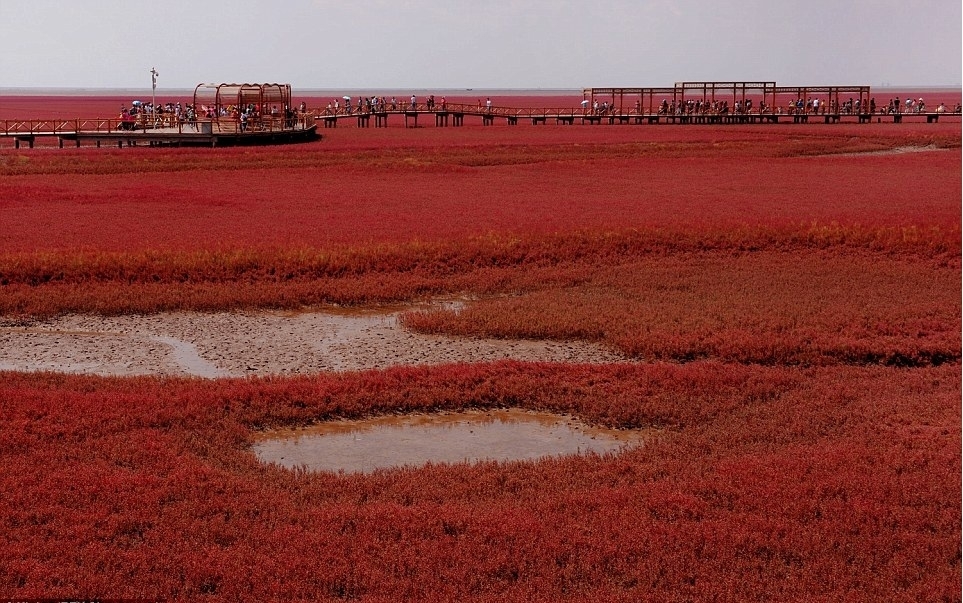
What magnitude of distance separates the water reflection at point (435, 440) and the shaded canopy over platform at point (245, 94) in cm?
4761

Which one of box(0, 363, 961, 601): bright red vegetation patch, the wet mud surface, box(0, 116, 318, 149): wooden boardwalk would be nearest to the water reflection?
box(0, 363, 961, 601): bright red vegetation patch

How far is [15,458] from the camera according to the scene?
442 inches

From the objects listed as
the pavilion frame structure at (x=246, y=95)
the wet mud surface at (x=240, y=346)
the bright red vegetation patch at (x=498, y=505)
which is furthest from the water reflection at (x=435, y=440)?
the pavilion frame structure at (x=246, y=95)

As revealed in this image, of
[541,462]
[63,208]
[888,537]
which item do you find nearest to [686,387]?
[541,462]

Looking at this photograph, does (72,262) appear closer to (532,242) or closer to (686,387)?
(532,242)

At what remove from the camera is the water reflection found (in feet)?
40.0

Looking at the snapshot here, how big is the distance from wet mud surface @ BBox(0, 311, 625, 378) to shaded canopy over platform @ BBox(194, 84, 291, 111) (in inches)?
1613

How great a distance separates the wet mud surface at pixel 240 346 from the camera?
54.1 feet

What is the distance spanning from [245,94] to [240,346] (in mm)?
46781

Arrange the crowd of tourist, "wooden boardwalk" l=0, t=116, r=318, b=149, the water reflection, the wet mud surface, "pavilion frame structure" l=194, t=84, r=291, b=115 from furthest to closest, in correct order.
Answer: "pavilion frame structure" l=194, t=84, r=291, b=115 → the crowd of tourist → "wooden boardwalk" l=0, t=116, r=318, b=149 → the wet mud surface → the water reflection

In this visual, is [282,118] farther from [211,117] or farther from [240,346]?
[240,346]

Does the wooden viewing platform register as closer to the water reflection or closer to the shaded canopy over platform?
the shaded canopy over platform

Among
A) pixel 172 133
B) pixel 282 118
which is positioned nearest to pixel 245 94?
pixel 282 118

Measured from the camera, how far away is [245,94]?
2425 inches
